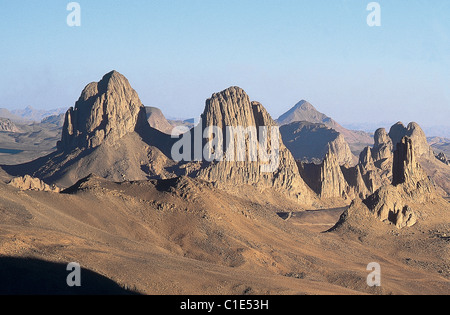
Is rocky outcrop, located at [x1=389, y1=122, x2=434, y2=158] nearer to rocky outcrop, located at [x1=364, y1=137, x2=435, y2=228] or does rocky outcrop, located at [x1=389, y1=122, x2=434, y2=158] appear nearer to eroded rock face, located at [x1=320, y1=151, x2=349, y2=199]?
eroded rock face, located at [x1=320, y1=151, x2=349, y2=199]

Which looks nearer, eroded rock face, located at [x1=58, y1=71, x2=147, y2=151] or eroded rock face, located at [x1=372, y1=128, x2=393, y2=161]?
eroded rock face, located at [x1=58, y1=71, x2=147, y2=151]

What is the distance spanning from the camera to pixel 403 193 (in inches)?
3814

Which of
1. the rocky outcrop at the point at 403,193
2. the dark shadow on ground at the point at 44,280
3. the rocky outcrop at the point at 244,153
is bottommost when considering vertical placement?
the dark shadow on ground at the point at 44,280

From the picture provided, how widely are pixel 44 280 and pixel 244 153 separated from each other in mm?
99546

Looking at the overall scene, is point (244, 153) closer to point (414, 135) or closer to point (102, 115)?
point (102, 115)

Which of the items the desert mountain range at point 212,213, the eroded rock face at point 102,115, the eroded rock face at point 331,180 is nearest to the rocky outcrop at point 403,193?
the desert mountain range at point 212,213

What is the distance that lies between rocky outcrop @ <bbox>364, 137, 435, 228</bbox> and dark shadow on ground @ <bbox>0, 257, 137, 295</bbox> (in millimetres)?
56209

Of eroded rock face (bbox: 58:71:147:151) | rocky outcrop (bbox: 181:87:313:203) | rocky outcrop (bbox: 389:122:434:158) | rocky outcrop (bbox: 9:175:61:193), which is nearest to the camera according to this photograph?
rocky outcrop (bbox: 9:175:61:193)

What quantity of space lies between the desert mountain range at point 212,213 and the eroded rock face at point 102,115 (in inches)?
10.4

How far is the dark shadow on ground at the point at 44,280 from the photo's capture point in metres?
37.8

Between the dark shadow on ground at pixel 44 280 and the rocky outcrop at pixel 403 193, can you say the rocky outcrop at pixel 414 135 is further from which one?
the dark shadow on ground at pixel 44 280

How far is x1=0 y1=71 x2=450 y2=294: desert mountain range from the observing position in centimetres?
4872

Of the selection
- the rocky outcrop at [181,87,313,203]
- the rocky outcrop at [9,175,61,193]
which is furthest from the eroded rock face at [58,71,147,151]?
the rocky outcrop at [9,175,61,193]

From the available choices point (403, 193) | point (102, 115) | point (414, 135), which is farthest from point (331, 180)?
point (414, 135)
